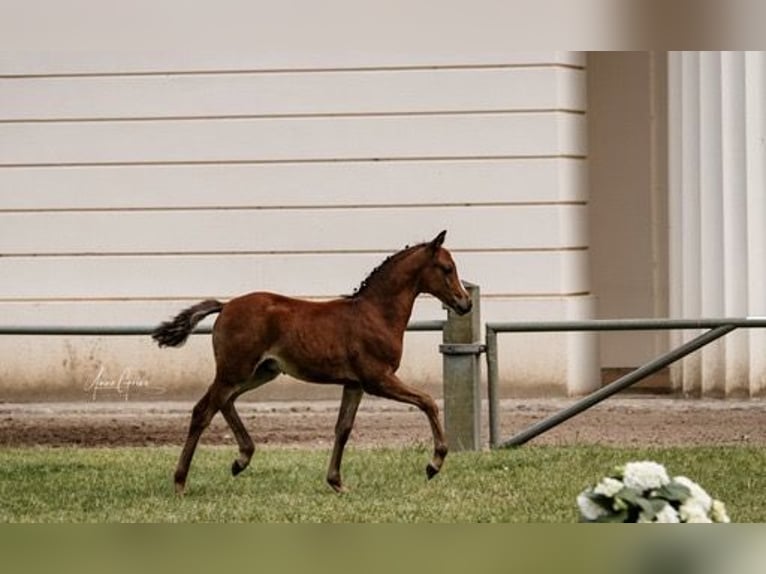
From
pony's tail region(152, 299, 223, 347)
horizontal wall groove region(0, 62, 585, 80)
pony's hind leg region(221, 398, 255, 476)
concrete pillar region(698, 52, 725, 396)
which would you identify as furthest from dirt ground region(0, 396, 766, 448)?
pony's tail region(152, 299, 223, 347)

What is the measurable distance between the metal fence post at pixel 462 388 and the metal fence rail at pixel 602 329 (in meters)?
0.08

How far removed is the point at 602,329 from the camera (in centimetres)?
889

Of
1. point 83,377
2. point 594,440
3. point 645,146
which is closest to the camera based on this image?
point 594,440

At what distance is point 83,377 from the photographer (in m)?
11.6

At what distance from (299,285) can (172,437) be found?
1.53 meters

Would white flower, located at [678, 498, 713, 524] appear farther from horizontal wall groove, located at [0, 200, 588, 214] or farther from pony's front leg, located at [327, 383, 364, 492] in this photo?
horizontal wall groove, located at [0, 200, 588, 214]

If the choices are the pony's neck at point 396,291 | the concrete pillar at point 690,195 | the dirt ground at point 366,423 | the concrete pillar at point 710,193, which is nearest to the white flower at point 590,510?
the pony's neck at point 396,291

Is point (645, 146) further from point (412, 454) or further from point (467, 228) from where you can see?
point (412, 454)

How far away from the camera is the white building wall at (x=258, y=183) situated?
1170 centimetres

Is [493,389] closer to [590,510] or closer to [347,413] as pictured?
[347,413]

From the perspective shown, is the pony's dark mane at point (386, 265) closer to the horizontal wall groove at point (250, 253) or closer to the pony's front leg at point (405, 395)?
the pony's front leg at point (405, 395)

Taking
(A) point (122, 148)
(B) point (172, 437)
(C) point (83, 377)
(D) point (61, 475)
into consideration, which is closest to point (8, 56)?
(A) point (122, 148)

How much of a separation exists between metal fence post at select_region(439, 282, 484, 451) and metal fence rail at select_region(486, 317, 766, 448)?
0.08 m

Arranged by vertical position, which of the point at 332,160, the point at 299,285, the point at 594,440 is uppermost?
the point at 332,160
